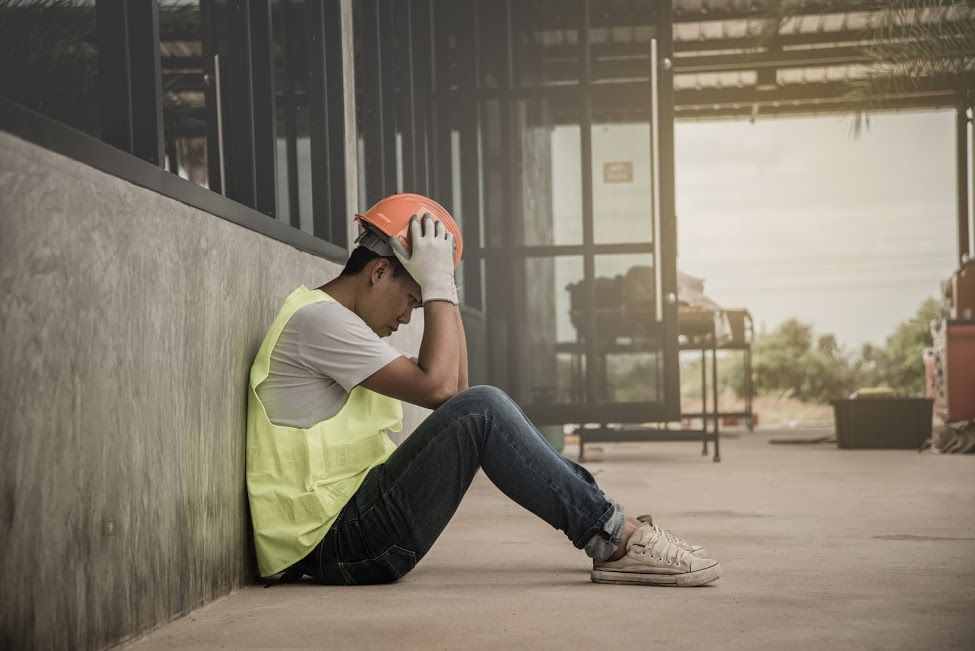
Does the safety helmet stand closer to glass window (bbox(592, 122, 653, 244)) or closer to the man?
the man

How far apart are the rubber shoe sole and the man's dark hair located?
966 millimetres

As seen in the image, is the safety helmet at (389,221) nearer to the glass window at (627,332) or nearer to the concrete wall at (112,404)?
the concrete wall at (112,404)

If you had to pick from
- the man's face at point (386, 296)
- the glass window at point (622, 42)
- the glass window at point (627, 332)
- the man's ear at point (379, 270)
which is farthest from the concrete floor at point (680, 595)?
the glass window at point (622, 42)

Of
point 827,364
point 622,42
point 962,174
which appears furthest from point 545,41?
point 827,364

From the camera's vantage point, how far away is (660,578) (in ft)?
9.09

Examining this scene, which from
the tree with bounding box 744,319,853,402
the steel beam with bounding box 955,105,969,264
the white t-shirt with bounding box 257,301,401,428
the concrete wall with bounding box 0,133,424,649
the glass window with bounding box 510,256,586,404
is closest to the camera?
the concrete wall with bounding box 0,133,424,649

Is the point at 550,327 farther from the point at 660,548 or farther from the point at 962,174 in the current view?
the point at 962,174

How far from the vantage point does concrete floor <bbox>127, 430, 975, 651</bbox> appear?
2205mm

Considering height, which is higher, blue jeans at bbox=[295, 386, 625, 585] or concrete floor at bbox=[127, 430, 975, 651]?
blue jeans at bbox=[295, 386, 625, 585]

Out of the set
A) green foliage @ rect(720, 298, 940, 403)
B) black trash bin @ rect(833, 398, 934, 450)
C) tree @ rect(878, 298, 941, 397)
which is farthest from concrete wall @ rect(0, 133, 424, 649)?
tree @ rect(878, 298, 941, 397)

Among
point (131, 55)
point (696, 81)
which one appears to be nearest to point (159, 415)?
point (131, 55)

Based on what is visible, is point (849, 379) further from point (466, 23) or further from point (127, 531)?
point (127, 531)

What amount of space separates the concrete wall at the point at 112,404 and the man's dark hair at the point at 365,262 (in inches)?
12.2

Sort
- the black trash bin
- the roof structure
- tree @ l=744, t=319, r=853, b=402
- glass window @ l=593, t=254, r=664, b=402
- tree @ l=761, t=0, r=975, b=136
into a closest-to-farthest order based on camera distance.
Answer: glass window @ l=593, t=254, r=664, b=402
the black trash bin
tree @ l=761, t=0, r=975, b=136
the roof structure
tree @ l=744, t=319, r=853, b=402
